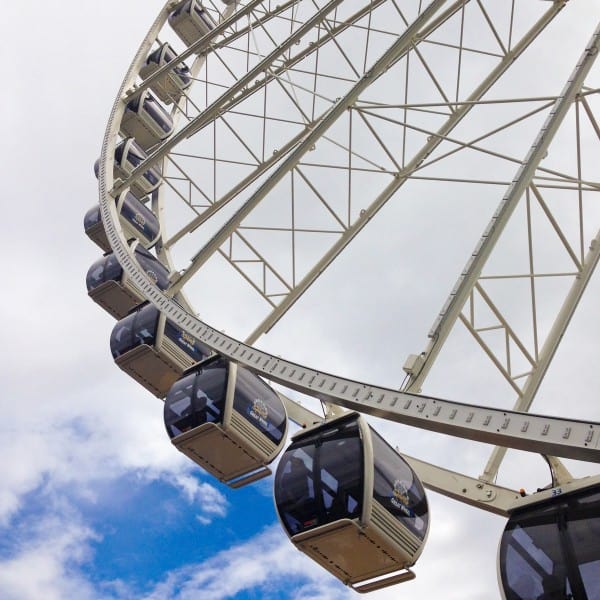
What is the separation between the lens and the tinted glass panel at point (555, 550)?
286 inches

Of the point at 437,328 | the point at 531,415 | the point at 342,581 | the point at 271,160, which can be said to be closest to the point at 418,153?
the point at 271,160

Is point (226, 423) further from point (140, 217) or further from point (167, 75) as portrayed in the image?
point (167, 75)

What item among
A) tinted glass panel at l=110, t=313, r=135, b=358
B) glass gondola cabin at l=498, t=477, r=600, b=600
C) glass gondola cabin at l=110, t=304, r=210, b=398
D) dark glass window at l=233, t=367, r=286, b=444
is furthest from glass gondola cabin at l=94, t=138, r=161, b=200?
glass gondola cabin at l=498, t=477, r=600, b=600

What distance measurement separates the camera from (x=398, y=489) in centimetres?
965

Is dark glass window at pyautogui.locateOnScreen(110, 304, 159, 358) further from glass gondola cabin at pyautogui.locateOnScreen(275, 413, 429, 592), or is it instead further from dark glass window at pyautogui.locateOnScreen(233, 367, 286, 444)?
glass gondola cabin at pyautogui.locateOnScreen(275, 413, 429, 592)

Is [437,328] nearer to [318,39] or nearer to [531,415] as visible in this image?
[531,415]

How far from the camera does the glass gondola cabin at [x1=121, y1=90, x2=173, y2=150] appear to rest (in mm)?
22078

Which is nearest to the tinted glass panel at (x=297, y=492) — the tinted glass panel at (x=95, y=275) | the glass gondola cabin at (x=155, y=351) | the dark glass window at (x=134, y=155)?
the glass gondola cabin at (x=155, y=351)

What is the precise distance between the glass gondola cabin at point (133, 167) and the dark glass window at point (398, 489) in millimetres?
12820

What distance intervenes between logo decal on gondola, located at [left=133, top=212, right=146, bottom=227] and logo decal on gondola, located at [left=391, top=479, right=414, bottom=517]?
12.5 metres

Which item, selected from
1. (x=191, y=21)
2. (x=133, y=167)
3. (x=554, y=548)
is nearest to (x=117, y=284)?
(x=133, y=167)

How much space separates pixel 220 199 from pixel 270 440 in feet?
Answer: 19.5

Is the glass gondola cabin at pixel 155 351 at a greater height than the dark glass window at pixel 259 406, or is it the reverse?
the glass gondola cabin at pixel 155 351

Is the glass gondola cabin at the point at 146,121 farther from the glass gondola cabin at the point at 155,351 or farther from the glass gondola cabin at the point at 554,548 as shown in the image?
the glass gondola cabin at the point at 554,548
